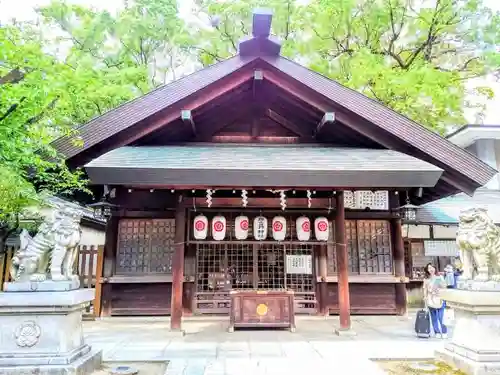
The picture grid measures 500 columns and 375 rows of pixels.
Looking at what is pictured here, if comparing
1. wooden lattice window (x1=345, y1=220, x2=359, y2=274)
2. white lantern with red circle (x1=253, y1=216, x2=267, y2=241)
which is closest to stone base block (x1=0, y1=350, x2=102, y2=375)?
white lantern with red circle (x1=253, y1=216, x2=267, y2=241)

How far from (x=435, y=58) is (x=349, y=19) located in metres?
4.43

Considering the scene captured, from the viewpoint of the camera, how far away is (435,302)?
757cm

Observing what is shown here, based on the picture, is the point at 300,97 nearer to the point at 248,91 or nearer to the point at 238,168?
the point at 248,91

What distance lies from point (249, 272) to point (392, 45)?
40.8 feet

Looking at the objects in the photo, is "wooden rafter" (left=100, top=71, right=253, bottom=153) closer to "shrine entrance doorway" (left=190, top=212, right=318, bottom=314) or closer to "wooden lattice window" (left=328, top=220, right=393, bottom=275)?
"shrine entrance doorway" (left=190, top=212, right=318, bottom=314)

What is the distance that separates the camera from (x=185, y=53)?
18.5 metres

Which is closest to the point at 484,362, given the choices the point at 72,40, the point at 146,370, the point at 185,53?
the point at 146,370

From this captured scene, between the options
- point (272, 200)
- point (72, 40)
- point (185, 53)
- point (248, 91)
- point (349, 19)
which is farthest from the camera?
point (185, 53)

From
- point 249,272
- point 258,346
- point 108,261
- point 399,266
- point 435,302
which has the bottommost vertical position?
point 258,346

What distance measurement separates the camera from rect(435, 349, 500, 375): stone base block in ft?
15.9

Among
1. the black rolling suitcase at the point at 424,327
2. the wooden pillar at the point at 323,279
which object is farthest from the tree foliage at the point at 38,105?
the black rolling suitcase at the point at 424,327

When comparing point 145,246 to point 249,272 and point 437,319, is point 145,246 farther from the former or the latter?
point 437,319

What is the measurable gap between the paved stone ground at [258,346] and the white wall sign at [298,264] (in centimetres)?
128

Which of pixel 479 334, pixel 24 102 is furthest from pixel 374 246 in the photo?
pixel 24 102
